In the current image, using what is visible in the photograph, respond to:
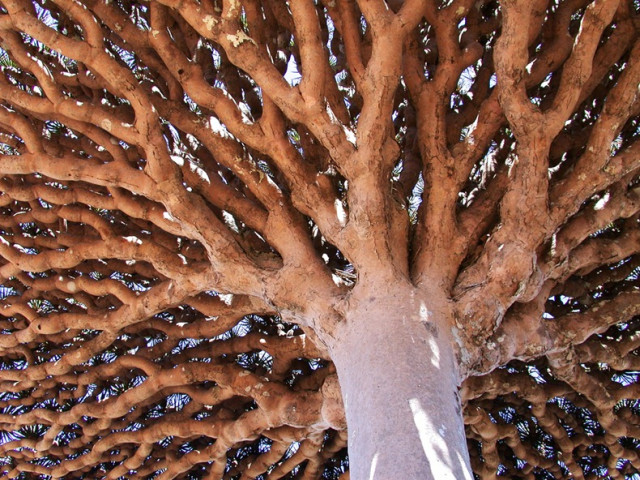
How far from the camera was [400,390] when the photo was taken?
2553mm

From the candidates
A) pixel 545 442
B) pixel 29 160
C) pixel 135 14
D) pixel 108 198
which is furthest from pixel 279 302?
pixel 545 442

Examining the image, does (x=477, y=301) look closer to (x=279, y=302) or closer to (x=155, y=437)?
(x=279, y=302)

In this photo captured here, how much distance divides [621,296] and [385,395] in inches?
89.1

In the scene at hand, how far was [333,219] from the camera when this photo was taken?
3.43 m

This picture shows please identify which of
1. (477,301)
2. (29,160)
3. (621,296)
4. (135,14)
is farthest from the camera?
(135,14)

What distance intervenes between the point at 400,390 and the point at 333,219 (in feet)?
3.76

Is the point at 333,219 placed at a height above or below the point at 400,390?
above

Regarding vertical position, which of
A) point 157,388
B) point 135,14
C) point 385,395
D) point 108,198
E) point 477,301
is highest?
point 135,14

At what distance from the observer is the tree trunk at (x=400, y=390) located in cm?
235

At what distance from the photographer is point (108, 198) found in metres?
3.97

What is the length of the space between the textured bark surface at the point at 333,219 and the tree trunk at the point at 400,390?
1cm

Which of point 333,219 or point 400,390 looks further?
point 333,219

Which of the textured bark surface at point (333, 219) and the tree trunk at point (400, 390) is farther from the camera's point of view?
the textured bark surface at point (333, 219)

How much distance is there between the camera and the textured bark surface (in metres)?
3.10
